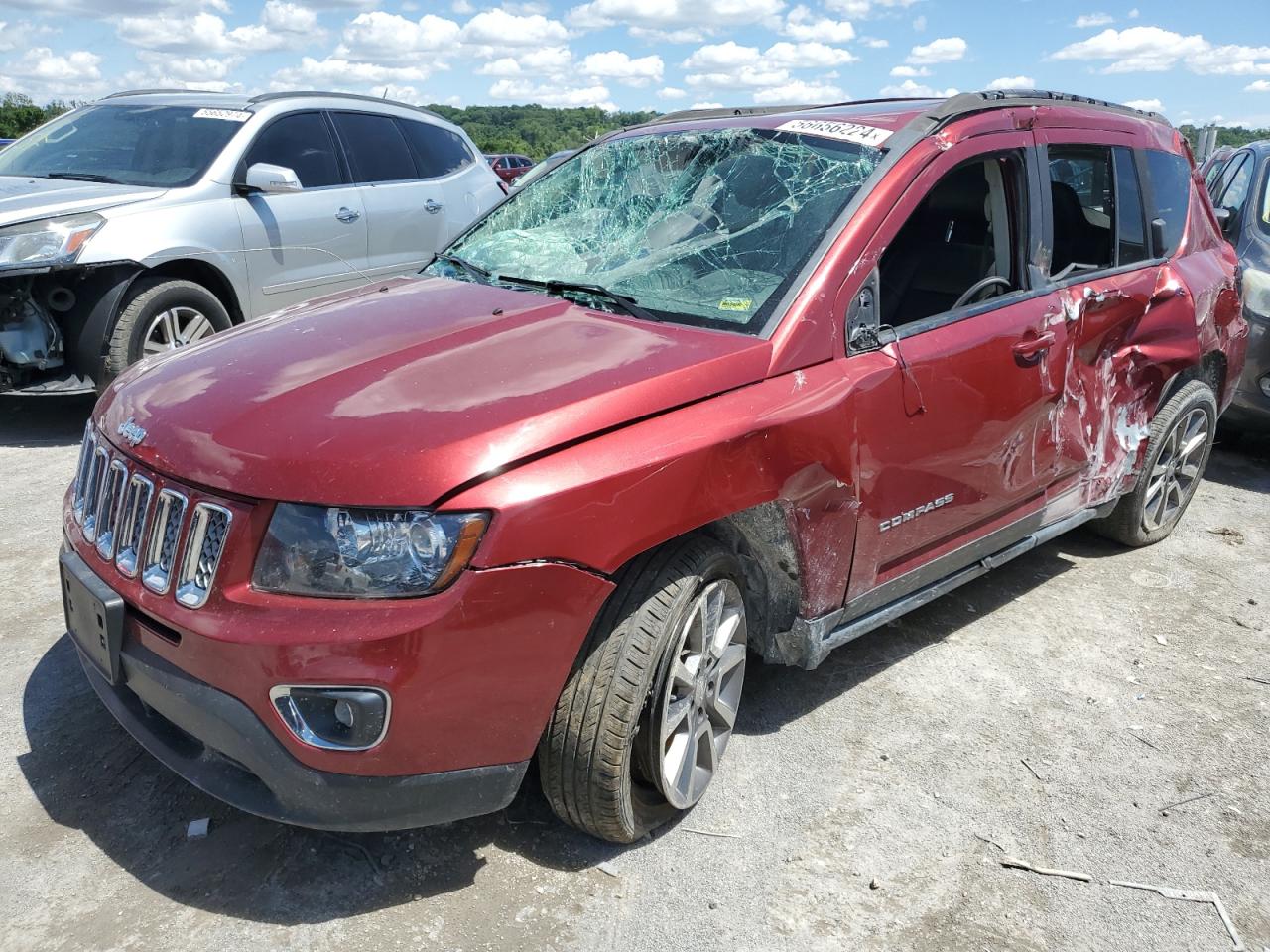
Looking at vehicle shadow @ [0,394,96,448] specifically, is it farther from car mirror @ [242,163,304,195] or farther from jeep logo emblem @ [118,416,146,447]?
jeep logo emblem @ [118,416,146,447]

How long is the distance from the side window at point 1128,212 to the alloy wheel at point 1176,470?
874mm

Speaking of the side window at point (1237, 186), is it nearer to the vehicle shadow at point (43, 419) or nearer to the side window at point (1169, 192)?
the side window at point (1169, 192)

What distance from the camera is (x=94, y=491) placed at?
8.99ft

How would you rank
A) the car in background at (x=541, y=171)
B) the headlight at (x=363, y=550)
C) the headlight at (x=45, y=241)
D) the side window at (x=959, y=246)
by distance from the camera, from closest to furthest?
the headlight at (x=363, y=550), the side window at (x=959, y=246), the car in background at (x=541, y=171), the headlight at (x=45, y=241)

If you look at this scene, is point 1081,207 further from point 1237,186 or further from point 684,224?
point 1237,186

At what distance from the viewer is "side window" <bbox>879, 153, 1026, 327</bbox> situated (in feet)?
11.8

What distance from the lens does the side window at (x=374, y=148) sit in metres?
7.14

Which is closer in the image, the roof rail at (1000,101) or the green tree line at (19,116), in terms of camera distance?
the roof rail at (1000,101)

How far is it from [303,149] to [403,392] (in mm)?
4949

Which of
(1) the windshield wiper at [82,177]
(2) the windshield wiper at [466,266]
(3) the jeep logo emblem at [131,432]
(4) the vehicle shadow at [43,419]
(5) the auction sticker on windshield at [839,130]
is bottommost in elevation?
(4) the vehicle shadow at [43,419]

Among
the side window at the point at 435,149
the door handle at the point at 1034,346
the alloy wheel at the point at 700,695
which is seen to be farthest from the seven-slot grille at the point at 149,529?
the side window at the point at 435,149

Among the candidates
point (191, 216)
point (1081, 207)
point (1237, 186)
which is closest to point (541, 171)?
point (1081, 207)

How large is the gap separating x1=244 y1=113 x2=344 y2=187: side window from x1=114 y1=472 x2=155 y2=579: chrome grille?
4436 millimetres

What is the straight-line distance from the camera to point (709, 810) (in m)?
2.96
